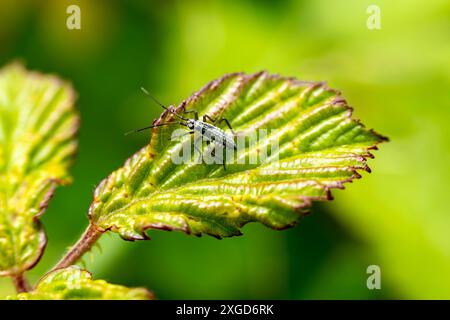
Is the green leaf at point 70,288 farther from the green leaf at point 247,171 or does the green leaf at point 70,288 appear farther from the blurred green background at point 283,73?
the blurred green background at point 283,73

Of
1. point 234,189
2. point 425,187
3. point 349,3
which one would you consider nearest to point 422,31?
point 349,3

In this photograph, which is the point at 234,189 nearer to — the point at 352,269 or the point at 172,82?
the point at 352,269

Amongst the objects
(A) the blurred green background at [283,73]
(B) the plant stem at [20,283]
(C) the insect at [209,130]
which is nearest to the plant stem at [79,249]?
(B) the plant stem at [20,283]

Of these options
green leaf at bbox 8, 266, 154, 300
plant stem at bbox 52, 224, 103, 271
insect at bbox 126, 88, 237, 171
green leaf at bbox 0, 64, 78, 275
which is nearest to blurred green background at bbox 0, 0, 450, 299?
green leaf at bbox 0, 64, 78, 275

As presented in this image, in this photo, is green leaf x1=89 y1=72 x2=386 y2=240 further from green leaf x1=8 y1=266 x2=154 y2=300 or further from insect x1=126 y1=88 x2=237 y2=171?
green leaf x1=8 y1=266 x2=154 y2=300

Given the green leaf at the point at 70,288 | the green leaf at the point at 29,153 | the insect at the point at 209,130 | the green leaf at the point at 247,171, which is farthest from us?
the insect at the point at 209,130

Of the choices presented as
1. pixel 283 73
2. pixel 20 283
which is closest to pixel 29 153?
pixel 20 283
